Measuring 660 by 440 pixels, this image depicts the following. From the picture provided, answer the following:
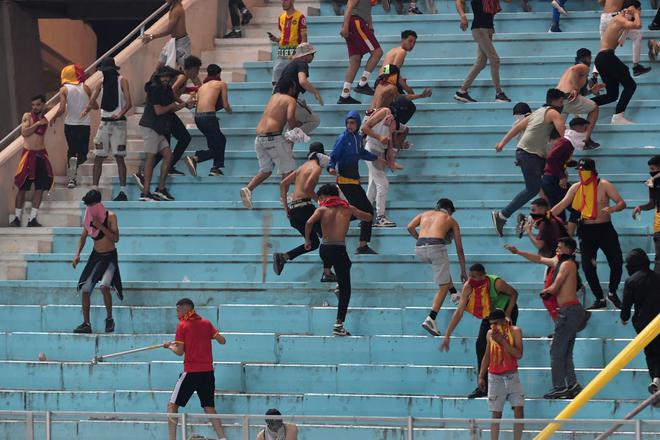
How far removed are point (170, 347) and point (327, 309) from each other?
243cm

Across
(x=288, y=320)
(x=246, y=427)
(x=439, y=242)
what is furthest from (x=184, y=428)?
(x=439, y=242)

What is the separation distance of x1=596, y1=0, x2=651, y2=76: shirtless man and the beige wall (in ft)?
43.9

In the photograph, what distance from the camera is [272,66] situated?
25250mm

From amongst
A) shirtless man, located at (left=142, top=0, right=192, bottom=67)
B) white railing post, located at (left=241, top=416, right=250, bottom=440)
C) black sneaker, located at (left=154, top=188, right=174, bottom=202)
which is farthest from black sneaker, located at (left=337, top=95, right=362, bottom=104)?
white railing post, located at (left=241, top=416, right=250, bottom=440)

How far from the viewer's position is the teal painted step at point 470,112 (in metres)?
22.8

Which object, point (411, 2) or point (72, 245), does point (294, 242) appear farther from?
point (411, 2)

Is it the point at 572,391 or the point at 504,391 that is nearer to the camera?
the point at 504,391

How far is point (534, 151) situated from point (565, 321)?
306 centimetres

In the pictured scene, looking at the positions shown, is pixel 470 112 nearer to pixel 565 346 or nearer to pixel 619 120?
pixel 619 120

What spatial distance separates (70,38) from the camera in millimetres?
34500

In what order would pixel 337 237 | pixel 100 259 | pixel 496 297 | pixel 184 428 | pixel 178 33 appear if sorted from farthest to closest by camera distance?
pixel 178 33 → pixel 100 259 → pixel 337 237 → pixel 496 297 → pixel 184 428

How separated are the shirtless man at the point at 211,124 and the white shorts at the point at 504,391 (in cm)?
644

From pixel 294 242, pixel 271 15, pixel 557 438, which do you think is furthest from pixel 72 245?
pixel 557 438

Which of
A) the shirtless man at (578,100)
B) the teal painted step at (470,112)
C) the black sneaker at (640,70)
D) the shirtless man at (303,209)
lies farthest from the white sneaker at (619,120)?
the shirtless man at (303,209)
